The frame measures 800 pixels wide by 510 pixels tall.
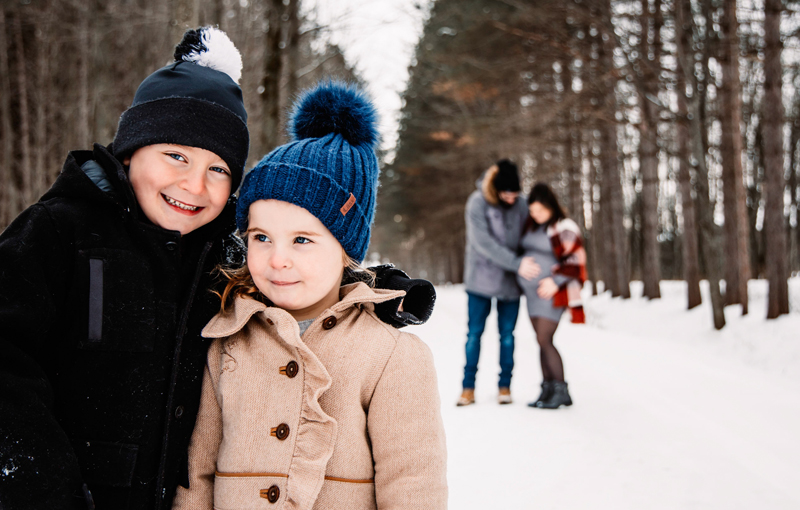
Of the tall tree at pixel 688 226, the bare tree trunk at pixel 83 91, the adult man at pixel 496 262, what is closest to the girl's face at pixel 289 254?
the adult man at pixel 496 262

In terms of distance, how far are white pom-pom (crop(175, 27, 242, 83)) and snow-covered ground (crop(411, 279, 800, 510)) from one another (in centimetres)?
233

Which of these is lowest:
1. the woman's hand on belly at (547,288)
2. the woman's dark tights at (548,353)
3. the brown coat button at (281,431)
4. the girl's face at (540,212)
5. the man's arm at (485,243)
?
the woman's dark tights at (548,353)

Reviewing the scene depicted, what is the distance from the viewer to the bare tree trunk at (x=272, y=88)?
6.68m

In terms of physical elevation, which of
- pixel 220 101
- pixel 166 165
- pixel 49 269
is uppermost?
pixel 220 101

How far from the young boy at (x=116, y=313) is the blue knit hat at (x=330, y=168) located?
24 cm

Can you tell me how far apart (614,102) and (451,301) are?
726cm

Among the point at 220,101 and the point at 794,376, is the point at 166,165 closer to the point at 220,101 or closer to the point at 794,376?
the point at 220,101

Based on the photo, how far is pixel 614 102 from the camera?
9.84 metres

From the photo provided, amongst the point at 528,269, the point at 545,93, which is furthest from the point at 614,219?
the point at 528,269

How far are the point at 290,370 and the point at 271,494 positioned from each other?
1.07 ft

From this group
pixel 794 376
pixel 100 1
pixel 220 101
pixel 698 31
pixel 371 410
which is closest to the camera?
pixel 371 410

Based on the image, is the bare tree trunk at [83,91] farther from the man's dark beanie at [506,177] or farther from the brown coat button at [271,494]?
the brown coat button at [271,494]

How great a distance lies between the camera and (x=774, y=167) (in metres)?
8.41

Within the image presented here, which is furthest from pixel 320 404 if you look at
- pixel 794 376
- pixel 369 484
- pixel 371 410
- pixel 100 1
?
pixel 100 1
